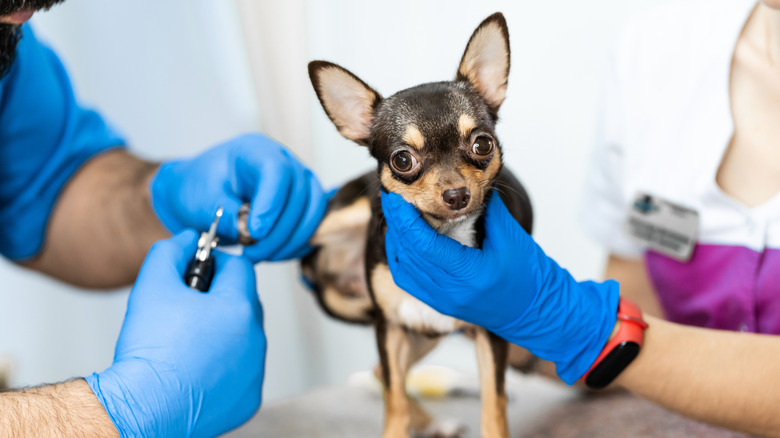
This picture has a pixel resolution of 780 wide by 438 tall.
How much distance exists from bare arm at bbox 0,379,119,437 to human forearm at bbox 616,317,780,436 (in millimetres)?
882

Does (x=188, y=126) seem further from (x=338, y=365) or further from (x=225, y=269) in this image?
(x=225, y=269)

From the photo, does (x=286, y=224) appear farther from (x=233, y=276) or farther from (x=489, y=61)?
(x=489, y=61)

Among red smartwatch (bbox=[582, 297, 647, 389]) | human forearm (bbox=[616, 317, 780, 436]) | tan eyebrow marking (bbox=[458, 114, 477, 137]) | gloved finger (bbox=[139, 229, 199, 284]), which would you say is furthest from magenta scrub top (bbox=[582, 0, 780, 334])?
gloved finger (bbox=[139, 229, 199, 284])

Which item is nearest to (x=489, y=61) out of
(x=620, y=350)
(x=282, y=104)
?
(x=620, y=350)

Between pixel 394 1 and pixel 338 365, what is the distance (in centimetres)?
154

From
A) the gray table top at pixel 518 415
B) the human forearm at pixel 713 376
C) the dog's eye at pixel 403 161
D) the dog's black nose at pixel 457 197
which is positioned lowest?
the gray table top at pixel 518 415

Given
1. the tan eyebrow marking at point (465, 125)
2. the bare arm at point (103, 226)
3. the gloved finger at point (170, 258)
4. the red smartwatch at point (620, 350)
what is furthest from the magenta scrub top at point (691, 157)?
the bare arm at point (103, 226)

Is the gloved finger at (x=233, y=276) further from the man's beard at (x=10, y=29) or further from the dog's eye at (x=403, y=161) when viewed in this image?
the man's beard at (x=10, y=29)

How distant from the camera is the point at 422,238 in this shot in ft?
3.36

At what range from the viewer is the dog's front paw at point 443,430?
1.43 metres

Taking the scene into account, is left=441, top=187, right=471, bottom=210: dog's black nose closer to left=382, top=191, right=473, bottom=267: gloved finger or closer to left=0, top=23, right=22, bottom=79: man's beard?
left=382, top=191, right=473, bottom=267: gloved finger

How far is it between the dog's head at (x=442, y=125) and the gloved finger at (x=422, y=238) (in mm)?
20

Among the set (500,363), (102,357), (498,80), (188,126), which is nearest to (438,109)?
(498,80)

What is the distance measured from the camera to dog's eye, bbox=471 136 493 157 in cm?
98
